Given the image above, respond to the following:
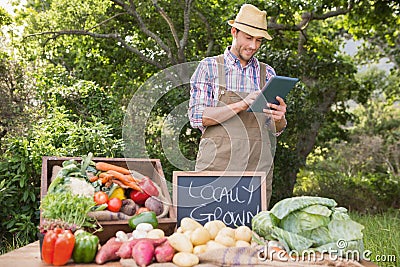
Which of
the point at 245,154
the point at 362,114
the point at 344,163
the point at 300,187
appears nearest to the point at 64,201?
the point at 245,154

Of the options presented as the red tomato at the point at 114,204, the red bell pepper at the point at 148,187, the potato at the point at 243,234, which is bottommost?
the potato at the point at 243,234

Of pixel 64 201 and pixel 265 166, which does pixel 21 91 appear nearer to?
pixel 265 166

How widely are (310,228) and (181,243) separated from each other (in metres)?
0.45

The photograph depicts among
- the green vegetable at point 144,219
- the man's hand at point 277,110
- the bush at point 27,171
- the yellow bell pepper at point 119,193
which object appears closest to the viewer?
the green vegetable at point 144,219

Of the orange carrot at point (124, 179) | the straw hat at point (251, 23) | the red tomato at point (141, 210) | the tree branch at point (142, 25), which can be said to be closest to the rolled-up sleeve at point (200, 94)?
the straw hat at point (251, 23)

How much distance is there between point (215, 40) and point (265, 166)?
6056 millimetres

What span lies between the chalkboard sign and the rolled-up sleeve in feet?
1.62

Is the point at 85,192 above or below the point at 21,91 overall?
below

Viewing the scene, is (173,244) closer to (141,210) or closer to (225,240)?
(225,240)

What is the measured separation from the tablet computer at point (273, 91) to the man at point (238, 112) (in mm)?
217

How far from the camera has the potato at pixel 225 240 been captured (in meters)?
1.82

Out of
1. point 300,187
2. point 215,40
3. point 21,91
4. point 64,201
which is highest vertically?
point 215,40

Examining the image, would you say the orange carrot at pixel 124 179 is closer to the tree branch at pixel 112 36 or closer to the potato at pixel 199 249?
the potato at pixel 199 249

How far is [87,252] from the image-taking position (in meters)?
1.77
